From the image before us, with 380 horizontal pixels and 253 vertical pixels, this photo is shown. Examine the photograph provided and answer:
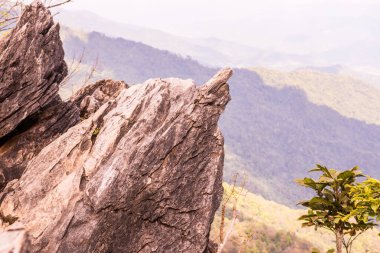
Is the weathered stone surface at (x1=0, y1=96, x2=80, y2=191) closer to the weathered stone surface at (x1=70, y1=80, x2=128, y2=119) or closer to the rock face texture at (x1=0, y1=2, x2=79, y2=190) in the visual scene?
the rock face texture at (x1=0, y1=2, x2=79, y2=190)

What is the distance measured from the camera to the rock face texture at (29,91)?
48.0 feet

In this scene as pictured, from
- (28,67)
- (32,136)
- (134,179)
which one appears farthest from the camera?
(32,136)

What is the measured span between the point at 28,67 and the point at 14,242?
408 inches

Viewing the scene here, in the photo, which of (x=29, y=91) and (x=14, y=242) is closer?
(x=14, y=242)

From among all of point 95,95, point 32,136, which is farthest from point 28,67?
point 95,95

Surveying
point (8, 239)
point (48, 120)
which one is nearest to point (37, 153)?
point (48, 120)

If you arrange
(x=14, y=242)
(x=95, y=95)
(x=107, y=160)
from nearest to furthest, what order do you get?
(x=14, y=242) < (x=107, y=160) < (x=95, y=95)

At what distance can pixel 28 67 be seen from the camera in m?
15.0

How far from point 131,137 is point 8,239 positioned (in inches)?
277

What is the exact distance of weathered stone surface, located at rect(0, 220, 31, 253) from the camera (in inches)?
231

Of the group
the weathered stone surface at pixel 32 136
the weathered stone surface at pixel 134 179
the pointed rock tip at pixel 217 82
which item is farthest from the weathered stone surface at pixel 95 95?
the pointed rock tip at pixel 217 82

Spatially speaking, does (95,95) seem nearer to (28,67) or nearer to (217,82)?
(28,67)

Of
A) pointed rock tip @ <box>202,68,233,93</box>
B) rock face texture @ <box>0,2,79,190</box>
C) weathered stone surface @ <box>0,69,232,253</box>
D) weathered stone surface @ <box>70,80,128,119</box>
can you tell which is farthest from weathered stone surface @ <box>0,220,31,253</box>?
weathered stone surface @ <box>70,80,128,119</box>

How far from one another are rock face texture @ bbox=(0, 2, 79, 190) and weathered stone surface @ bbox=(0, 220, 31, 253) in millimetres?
9090
